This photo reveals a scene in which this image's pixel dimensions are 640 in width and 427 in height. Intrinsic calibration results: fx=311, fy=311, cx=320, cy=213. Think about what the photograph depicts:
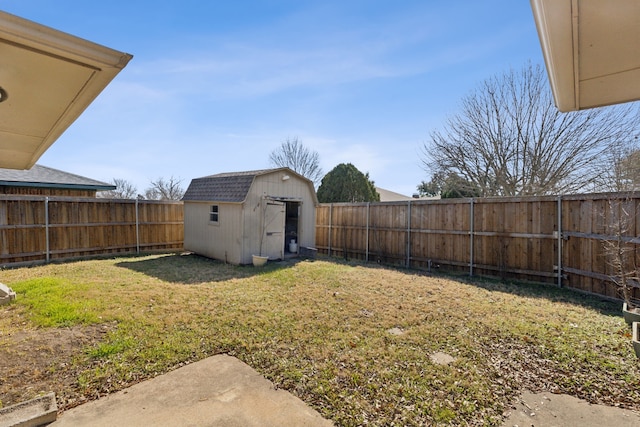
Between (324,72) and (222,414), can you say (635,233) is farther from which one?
(324,72)

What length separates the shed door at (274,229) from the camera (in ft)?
31.6

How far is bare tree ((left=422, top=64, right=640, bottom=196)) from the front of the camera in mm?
11914

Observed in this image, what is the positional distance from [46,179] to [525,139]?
1864 centimetres

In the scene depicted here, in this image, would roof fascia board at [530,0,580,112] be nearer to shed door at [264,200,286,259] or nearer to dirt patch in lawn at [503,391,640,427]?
dirt patch in lawn at [503,391,640,427]

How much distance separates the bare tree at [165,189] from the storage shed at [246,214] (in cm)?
2076

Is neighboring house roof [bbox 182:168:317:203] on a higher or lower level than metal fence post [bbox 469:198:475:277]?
higher

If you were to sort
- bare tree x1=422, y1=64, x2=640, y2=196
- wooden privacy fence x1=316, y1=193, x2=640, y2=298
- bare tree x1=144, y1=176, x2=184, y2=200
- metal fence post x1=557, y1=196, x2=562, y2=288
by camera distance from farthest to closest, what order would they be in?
Answer: bare tree x1=144, y1=176, x2=184, y2=200 → bare tree x1=422, y1=64, x2=640, y2=196 → metal fence post x1=557, y1=196, x2=562, y2=288 → wooden privacy fence x1=316, y1=193, x2=640, y2=298

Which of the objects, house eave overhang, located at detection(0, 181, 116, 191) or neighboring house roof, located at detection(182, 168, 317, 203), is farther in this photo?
house eave overhang, located at detection(0, 181, 116, 191)

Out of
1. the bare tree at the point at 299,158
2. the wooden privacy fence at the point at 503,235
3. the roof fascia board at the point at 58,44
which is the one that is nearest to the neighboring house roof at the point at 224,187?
the wooden privacy fence at the point at 503,235

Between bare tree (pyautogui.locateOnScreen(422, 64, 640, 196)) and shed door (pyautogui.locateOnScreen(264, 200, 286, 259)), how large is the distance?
9.26 metres

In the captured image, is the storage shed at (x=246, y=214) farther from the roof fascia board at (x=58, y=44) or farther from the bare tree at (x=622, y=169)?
the bare tree at (x=622, y=169)

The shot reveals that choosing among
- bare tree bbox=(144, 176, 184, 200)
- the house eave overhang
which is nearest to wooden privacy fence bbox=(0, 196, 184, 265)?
the house eave overhang

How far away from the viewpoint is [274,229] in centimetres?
985

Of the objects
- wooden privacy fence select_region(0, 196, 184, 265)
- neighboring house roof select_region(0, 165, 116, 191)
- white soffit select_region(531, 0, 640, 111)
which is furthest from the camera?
neighboring house roof select_region(0, 165, 116, 191)
